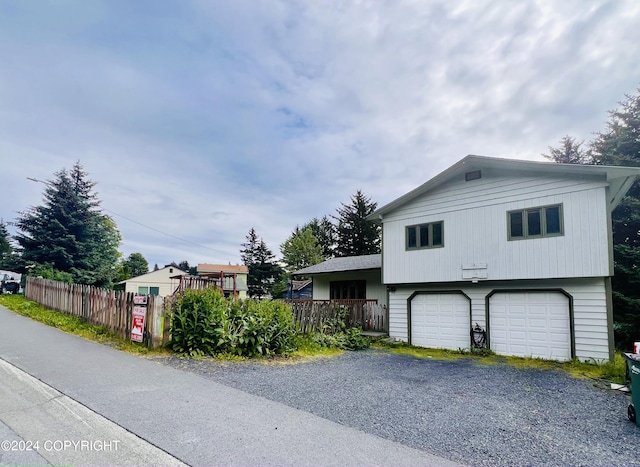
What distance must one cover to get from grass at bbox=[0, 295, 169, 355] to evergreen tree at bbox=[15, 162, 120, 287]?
599 centimetres

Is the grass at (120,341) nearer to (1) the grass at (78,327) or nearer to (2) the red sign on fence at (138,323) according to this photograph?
(1) the grass at (78,327)

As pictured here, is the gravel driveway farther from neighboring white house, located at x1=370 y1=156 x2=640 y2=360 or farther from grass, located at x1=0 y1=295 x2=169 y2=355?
neighboring white house, located at x1=370 y1=156 x2=640 y2=360

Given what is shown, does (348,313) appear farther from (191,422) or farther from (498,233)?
(191,422)

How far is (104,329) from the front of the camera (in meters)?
10.2

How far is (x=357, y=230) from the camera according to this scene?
126ft

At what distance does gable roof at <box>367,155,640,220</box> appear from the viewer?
888 cm

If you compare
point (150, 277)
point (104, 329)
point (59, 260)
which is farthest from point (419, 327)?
point (150, 277)

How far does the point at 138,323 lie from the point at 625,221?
2037 cm

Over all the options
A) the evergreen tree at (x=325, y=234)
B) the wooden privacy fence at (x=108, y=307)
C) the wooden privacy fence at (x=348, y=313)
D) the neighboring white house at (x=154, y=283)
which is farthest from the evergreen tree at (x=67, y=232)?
the evergreen tree at (x=325, y=234)

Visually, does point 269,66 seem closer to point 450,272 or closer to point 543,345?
point 450,272

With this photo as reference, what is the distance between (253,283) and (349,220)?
1361 centimetres

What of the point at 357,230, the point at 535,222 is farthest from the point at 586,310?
the point at 357,230

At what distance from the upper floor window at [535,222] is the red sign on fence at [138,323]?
1037cm

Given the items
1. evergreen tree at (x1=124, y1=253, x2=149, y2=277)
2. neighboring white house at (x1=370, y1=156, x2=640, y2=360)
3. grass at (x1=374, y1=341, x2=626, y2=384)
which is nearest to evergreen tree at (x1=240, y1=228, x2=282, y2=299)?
evergreen tree at (x1=124, y1=253, x2=149, y2=277)
